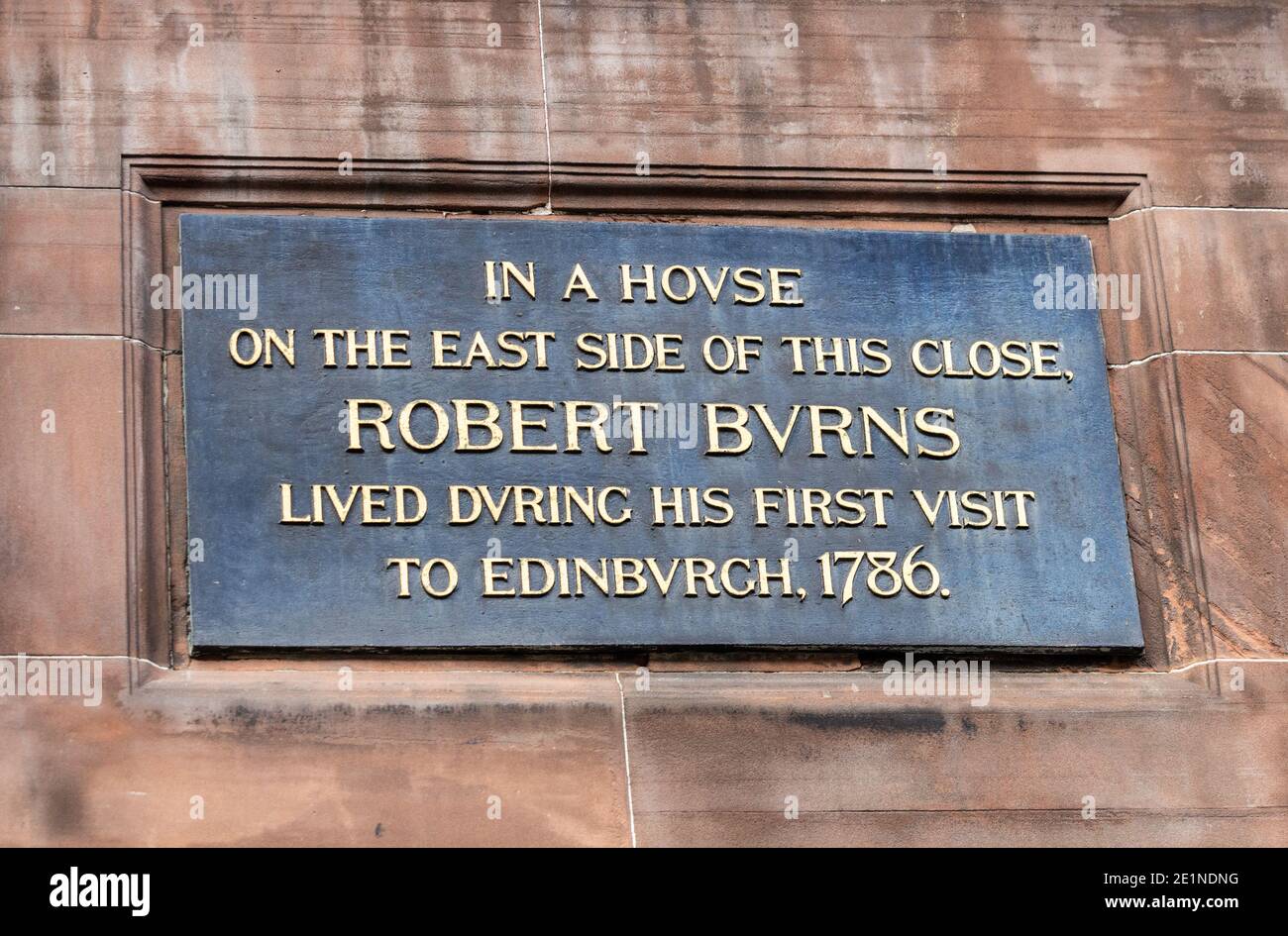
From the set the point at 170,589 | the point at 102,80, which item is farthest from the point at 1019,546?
the point at 102,80

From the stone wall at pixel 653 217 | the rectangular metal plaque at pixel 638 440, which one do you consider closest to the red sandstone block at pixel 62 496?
the stone wall at pixel 653 217

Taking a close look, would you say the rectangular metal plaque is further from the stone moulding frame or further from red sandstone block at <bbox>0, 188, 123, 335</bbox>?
red sandstone block at <bbox>0, 188, 123, 335</bbox>

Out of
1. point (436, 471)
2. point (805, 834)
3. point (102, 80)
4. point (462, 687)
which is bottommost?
point (805, 834)

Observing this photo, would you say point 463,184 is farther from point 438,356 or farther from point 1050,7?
point 1050,7

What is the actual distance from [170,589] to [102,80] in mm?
1917

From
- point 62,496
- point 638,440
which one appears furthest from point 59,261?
point 638,440

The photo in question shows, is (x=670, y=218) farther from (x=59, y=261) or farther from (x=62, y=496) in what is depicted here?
(x=62, y=496)

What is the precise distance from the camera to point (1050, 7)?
394 inches

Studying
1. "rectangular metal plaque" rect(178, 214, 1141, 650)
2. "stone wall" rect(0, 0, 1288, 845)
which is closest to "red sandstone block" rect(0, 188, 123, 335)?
"stone wall" rect(0, 0, 1288, 845)

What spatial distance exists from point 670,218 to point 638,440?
3.10 feet

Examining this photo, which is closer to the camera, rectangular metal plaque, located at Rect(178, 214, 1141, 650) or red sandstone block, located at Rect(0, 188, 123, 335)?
rectangular metal plaque, located at Rect(178, 214, 1141, 650)

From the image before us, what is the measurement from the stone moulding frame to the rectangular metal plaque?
10 cm

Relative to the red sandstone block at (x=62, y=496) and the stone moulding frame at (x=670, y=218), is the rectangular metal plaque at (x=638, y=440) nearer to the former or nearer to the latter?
the stone moulding frame at (x=670, y=218)

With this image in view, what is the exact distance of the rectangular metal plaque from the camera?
8.80 m
